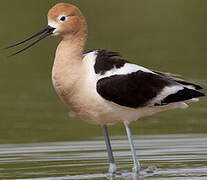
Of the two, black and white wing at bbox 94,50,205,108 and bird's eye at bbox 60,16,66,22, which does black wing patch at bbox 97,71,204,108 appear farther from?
bird's eye at bbox 60,16,66,22

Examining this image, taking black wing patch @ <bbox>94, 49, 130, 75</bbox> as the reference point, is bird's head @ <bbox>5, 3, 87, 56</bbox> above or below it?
above

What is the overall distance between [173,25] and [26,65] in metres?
5.37

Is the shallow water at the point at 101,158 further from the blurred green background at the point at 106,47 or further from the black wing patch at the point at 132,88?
the black wing patch at the point at 132,88

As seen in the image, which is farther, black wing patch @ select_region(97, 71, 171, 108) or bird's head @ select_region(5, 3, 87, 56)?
bird's head @ select_region(5, 3, 87, 56)

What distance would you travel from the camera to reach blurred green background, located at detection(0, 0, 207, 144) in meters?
13.8

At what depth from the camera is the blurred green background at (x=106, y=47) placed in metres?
13.8

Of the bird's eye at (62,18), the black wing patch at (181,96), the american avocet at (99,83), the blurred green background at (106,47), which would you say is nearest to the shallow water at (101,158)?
the american avocet at (99,83)

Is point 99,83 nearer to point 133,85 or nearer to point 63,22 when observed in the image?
point 133,85

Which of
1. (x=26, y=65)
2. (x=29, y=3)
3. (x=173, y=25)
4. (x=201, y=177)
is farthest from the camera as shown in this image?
(x=29, y=3)

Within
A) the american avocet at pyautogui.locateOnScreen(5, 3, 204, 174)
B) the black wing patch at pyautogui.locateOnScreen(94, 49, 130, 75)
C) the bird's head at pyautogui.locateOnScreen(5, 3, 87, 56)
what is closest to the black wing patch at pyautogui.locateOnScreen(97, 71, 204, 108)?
the american avocet at pyautogui.locateOnScreen(5, 3, 204, 174)

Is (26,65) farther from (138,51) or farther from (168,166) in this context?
(168,166)

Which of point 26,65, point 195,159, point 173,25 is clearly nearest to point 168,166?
point 195,159

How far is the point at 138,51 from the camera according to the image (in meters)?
19.5

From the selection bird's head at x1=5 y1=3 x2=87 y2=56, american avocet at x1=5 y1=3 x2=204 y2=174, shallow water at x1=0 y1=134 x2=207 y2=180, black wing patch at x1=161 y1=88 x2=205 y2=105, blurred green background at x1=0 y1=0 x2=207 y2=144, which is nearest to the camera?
american avocet at x1=5 y1=3 x2=204 y2=174
